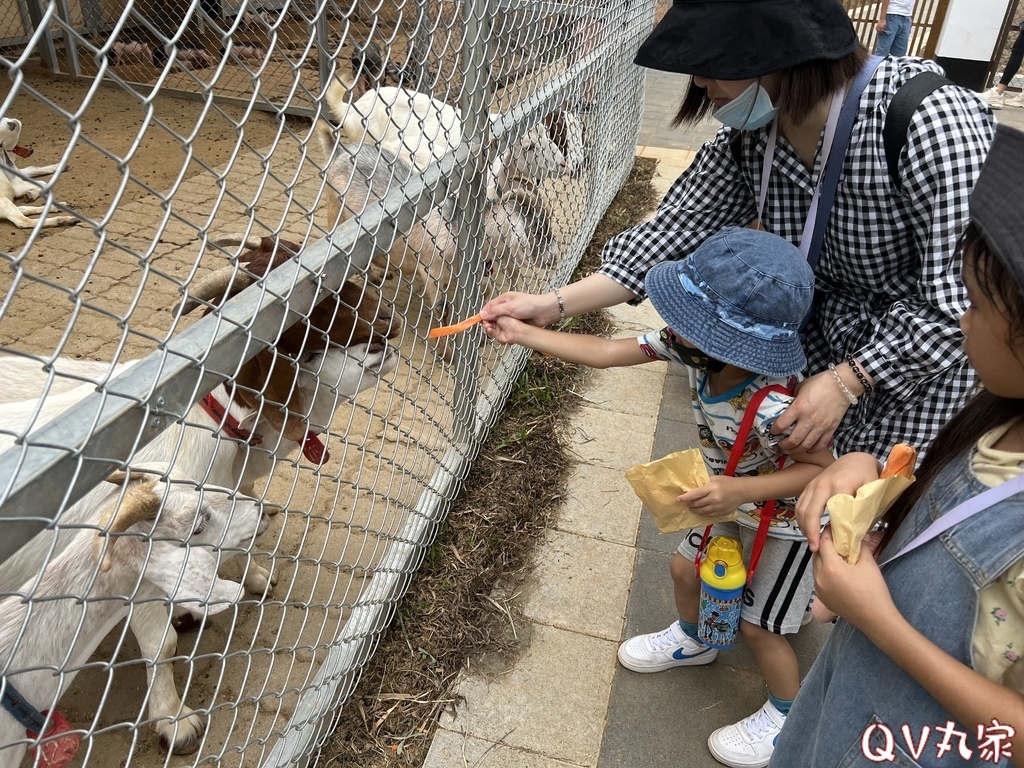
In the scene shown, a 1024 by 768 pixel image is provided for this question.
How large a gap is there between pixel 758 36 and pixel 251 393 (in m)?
1.59

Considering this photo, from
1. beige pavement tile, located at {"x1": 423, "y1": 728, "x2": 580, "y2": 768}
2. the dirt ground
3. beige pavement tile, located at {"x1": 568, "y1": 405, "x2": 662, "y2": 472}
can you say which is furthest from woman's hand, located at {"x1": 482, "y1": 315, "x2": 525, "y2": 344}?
beige pavement tile, located at {"x1": 568, "y1": 405, "x2": 662, "y2": 472}

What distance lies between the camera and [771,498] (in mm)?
1960

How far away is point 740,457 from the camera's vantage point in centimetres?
203

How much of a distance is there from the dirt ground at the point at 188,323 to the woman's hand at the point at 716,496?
0.95 m

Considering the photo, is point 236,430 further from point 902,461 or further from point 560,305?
point 902,461

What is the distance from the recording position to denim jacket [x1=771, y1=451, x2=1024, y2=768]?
1200 mm

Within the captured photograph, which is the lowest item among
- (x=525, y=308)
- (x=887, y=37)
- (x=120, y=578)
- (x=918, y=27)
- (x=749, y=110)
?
(x=918, y=27)

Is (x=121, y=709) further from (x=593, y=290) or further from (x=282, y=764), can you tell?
(x=593, y=290)

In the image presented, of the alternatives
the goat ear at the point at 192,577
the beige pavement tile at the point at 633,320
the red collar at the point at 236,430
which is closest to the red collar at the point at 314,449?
the red collar at the point at 236,430

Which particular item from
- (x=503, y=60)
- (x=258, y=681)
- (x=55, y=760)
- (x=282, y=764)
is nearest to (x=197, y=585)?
(x=55, y=760)

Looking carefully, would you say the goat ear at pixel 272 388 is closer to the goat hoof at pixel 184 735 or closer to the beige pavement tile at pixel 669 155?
the goat hoof at pixel 184 735

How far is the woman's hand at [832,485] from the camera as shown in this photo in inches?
56.3

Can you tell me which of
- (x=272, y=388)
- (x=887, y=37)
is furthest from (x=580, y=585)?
(x=887, y=37)

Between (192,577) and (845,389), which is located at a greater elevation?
(845,389)
